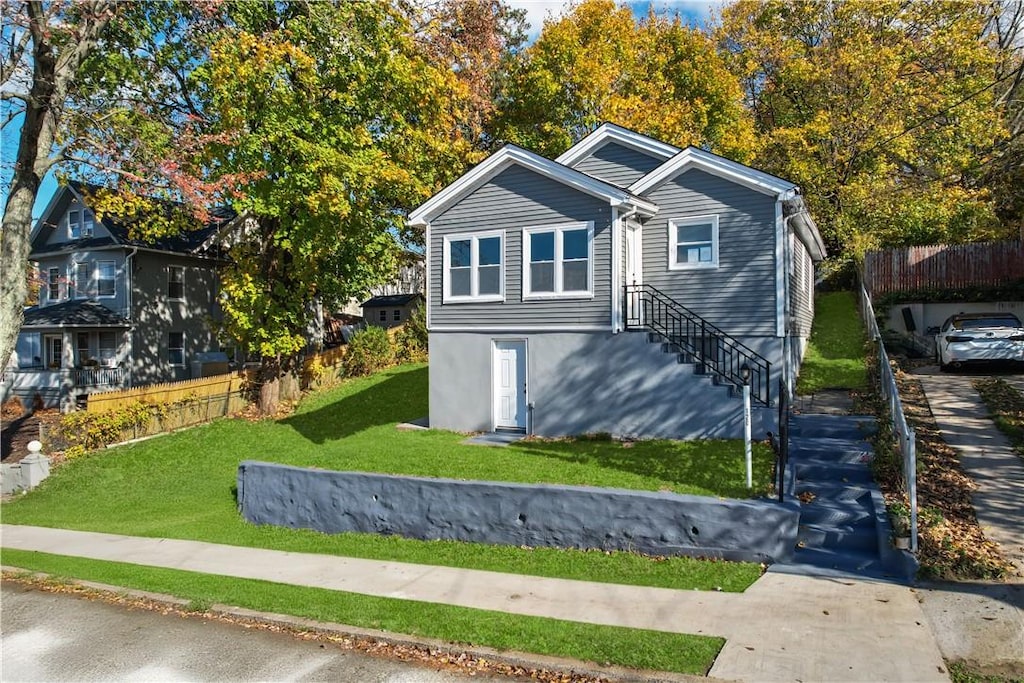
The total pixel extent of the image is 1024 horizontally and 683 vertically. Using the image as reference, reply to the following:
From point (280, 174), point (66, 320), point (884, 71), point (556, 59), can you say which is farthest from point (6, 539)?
point (884, 71)

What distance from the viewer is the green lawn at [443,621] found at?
6059 millimetres

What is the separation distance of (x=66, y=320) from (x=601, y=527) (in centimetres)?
2698

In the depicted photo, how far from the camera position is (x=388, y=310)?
43.5 m

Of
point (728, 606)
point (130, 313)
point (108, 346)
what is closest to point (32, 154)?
point (728, 606)

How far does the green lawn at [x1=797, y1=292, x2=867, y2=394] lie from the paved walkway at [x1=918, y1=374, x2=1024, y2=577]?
2.21m

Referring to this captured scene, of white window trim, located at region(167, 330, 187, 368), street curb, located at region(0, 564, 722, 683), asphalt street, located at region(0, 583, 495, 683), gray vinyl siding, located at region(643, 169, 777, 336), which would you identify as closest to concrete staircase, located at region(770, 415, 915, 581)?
street curb, located at region(0, 564, 722, 683)

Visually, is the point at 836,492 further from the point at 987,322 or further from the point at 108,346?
the point at 108,346

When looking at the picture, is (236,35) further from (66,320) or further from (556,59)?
(66,320)

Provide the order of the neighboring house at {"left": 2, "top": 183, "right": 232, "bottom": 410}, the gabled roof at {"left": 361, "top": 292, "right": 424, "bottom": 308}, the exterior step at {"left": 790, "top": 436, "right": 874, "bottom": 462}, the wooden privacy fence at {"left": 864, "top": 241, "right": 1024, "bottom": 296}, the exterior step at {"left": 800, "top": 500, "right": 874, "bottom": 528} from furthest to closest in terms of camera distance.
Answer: the gabled roof at {"left": 361, "top": 292, "right": 424, "bottom": 308}
the neighboring house at {"left": 2, "top": 183, "right": 232, "bottom": 410}
the wooden privacy fence at {"left": 864, "top": 241, "right": 1024, "bottom": 296}
the exterior step at {"left": 790, "top": 436, "right": 874, "bottom": 462}
the exterior step at {"left": 800, "top": 500, "right": 874, "bottom": 528}

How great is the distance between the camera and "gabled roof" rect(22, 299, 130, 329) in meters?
28.1

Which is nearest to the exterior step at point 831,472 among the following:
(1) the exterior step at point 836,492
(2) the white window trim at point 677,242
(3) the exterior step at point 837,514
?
(1) the exterior step at point 836,492

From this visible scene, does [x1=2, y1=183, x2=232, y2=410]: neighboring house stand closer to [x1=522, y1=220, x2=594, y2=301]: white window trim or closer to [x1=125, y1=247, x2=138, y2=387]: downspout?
[x1=125, y1=247, x2=138, y2=387]: downspout

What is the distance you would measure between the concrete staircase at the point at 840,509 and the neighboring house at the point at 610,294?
1817mm

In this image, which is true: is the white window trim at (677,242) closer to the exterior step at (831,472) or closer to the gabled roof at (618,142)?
the gabled roof at (618,142)
